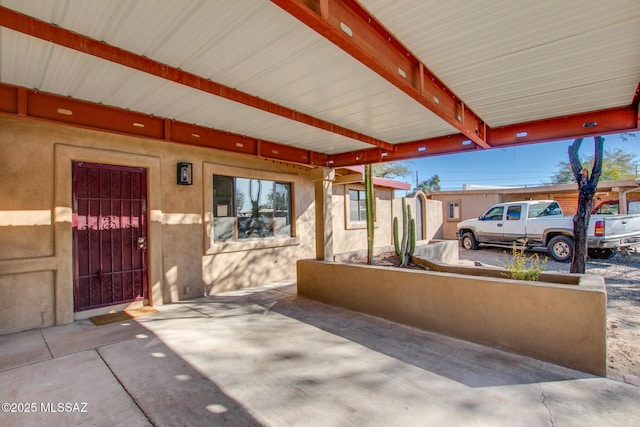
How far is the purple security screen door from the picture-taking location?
4.70 m

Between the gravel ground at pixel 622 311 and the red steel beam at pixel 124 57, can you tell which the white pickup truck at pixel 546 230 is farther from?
the red steel beam at pixel 124 57

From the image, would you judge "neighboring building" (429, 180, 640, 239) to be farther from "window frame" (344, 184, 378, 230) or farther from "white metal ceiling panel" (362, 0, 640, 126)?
"white metal ceiling panel" (362, 0, 640, 126)

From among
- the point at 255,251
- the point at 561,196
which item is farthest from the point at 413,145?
the point at 561,196

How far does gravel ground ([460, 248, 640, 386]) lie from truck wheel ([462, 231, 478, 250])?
8.70ft

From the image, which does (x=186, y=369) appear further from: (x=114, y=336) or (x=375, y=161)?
(x=375, y=161)

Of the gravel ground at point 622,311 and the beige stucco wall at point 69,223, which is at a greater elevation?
the beige stucco wall at point 69,223

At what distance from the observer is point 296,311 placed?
5.15 metres

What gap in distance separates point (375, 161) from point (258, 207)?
2.78 metres

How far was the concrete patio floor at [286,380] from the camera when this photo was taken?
243cm

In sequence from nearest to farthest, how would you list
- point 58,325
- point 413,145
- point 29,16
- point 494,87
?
1. point 29,16
2. point 494,87
3. point 58,325
4. point 413,145

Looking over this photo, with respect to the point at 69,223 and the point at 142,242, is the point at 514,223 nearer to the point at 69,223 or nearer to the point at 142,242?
the point at 142,242

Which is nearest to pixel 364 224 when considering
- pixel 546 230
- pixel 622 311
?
pixel 546 230

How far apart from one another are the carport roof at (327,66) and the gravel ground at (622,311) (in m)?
2.68

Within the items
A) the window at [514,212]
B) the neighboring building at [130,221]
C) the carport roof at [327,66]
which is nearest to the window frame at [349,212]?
the neighboring building at [130,221]
